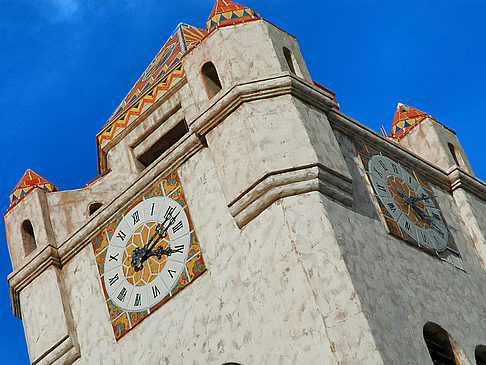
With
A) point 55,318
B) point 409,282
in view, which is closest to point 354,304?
point 409,282

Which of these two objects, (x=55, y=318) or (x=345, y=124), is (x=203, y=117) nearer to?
(x=345, y=124)

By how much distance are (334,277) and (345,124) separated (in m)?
3.34

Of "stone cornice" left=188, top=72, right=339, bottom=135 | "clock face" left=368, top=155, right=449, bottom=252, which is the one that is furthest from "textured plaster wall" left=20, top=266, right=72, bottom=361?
"clock face" left=368, top=155, right=449, bottom=252

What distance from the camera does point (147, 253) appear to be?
18812mm

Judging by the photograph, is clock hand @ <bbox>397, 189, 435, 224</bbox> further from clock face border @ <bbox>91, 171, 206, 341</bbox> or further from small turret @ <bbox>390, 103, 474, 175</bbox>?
clock face border @ <bbox>91, 171, 206, 341</bbox>

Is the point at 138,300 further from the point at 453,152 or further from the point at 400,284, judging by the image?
the point at 453,152

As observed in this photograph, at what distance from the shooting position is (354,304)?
16203 millimetres

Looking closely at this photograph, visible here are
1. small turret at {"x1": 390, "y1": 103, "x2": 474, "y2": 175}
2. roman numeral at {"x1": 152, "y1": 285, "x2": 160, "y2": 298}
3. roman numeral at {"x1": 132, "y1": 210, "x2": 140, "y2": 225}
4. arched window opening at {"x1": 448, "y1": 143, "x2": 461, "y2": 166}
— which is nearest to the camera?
roman numeral at {"x1": 152, "y1": 285, "x2": 160, "y2": 298}

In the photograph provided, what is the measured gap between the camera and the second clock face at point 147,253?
18.4 metres

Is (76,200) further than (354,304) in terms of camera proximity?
Yes

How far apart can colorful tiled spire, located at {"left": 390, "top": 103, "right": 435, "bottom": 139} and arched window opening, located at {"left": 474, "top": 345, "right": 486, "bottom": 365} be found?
15.1 ft

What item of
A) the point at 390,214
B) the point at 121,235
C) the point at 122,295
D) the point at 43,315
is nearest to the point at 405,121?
the point at 390,214

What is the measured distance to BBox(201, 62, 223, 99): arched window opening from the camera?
19047 millimetres

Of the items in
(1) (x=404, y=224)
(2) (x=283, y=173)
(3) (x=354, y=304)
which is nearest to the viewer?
(3) (x=354, y=304)
